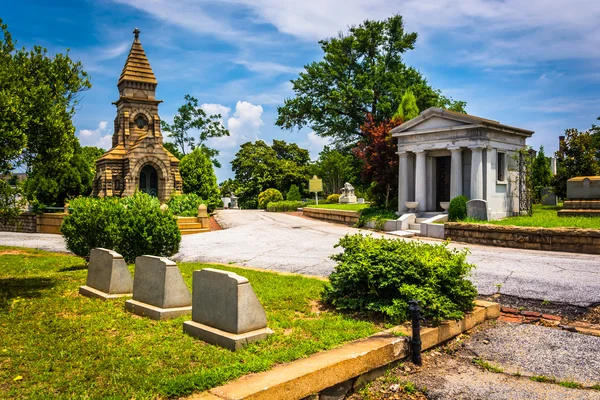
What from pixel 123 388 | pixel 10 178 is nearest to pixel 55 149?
pixel 10 178

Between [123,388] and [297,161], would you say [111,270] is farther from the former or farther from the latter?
[297,161]

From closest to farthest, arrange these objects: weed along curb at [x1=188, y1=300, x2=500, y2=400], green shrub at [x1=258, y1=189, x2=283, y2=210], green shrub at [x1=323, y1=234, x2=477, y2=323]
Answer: weed along curb at [x1=188, y1=300, x2=500, y2=400] < green shrub at [x1=323, y1=234, x2=477, y2=323] < green shrub at [x1=258, y1=189, x2=283, y2=210]

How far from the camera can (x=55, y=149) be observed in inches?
295

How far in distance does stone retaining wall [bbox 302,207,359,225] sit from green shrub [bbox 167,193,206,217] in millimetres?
7016

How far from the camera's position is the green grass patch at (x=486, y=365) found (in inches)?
197

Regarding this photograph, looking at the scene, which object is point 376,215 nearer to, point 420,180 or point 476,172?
point 420,180

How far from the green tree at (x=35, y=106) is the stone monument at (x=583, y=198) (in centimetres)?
1849

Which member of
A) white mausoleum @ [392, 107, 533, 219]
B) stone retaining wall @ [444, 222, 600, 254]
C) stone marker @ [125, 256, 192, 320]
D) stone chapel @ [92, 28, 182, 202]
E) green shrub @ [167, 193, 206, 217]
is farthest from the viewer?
stone chapel @ [92, 28, 182, 202]

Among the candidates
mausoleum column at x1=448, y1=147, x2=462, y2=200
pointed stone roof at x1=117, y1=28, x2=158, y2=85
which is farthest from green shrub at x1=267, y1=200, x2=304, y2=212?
mausoleum column at x1=448, y1=147, x2=462, y2=200

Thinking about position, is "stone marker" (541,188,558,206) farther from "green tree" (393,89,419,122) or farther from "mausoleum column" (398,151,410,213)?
"mausoleum column" (398,151,410,213)

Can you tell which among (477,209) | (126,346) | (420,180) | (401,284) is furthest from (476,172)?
(126,346)

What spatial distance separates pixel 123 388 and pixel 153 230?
7.14 meters

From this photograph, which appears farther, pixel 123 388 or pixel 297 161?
pixel 297 161

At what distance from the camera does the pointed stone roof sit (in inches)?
1268
